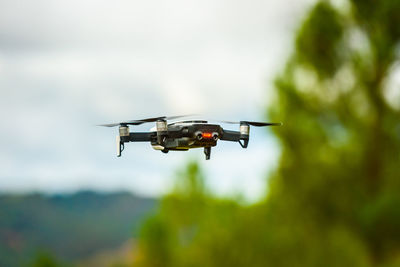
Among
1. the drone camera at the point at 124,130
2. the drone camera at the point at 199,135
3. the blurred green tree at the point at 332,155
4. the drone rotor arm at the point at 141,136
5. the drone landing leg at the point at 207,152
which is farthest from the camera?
the blurred green tree at the point at 332,155

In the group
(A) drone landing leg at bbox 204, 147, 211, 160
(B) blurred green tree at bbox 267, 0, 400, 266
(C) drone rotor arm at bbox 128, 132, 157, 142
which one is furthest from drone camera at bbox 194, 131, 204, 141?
(B) blurred green tree at bbox 267, 0, 400, 266

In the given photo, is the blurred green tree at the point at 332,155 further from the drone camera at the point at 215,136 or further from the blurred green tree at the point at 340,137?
the drone camera at the point at 215,136

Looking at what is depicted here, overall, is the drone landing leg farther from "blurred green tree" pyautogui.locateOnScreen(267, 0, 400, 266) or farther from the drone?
"blurred green tree" pyautogui.locateOnScreen(267, 0, 400, 266)

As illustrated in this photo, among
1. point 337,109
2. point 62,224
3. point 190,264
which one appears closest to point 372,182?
point 337,109

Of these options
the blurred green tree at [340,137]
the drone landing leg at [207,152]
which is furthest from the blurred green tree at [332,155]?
the drone landing leg at [207,152]

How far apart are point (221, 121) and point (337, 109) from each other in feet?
84.1

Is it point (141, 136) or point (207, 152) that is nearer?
point (141, 136)

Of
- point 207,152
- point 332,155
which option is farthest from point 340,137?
point 207,152

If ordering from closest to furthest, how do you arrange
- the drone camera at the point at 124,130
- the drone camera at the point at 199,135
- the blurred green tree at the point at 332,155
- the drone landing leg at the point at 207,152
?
the drone camera at the point at 199,135, the drone camera at the point at 124,130, the drone landing leg at the point at 207,152, the blurred green tree at the point at 332,155

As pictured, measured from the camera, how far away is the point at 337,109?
3189cm

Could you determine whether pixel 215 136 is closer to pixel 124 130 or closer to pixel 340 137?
pixel 124 130

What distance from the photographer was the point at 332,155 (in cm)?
3197

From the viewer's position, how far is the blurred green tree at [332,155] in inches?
1243

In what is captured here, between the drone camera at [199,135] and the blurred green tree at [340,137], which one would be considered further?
the blurred green tree at [340,137]
